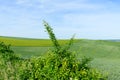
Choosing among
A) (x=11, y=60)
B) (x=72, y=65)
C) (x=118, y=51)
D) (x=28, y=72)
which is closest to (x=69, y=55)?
(x=72, y=65)

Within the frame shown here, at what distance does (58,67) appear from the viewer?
1331 centimetres

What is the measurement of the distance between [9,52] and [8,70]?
0.69 meters

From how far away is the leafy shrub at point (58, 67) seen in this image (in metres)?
12.9

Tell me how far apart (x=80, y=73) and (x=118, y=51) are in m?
56.4

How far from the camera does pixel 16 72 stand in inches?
586

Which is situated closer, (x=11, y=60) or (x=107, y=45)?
(x=11, y=60)

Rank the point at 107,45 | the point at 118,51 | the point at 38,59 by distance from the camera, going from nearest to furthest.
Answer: the point at 38,59, the point at 118,51, the point at 107,45

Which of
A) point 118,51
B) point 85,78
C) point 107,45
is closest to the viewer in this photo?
point 85,78

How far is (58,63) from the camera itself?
13305 mm

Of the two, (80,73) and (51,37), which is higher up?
(51,37)

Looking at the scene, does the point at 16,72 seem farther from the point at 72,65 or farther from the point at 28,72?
the point at 72,65

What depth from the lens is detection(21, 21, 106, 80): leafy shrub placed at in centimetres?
1293

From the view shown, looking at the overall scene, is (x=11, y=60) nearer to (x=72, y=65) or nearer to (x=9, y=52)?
(x=9, y=52)

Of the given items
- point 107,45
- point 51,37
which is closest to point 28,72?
point 51,37
